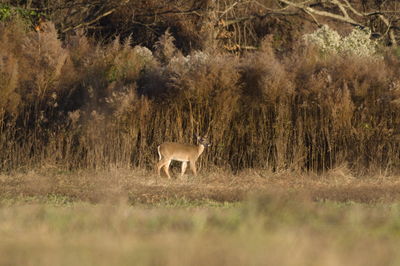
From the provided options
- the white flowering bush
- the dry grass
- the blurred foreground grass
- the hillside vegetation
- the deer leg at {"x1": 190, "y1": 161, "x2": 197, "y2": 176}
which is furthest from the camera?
the white flowering bush

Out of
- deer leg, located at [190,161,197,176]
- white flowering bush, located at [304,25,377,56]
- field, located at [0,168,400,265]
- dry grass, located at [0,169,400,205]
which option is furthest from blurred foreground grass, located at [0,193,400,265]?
white flowering bush, located at [304,25,377,56]

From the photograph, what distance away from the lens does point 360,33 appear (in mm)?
24031

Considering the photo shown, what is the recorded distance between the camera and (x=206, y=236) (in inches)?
295

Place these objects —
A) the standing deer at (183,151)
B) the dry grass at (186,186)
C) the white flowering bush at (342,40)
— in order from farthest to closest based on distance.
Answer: the white flowering bush at (342,40) < the standing deer at (183,151) < the dry grass at (186,186)

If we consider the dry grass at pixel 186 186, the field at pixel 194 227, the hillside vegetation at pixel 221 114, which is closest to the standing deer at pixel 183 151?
the dry grass at pixel 186 186

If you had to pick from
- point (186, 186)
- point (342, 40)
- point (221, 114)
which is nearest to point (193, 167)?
point (221, 114)

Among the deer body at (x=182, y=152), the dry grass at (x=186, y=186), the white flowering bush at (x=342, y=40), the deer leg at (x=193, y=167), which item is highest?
the white flowering bush at (x=342, y=40)

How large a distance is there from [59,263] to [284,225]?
3065 mm

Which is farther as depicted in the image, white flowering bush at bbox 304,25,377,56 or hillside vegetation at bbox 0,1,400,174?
white flowering bush at bbox 304,25,377,56

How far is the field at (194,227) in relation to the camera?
6.42m

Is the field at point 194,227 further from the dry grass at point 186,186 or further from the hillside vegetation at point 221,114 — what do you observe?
the hillside vegetation at point 221,114

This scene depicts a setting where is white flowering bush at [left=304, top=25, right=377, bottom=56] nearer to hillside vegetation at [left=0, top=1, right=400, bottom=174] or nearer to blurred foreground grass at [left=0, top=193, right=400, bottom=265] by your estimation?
hillside vegetation at [left=0, top=1, right=400, bottom=174]

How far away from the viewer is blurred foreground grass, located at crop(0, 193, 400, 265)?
636 centimetres

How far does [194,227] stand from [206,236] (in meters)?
0.69
